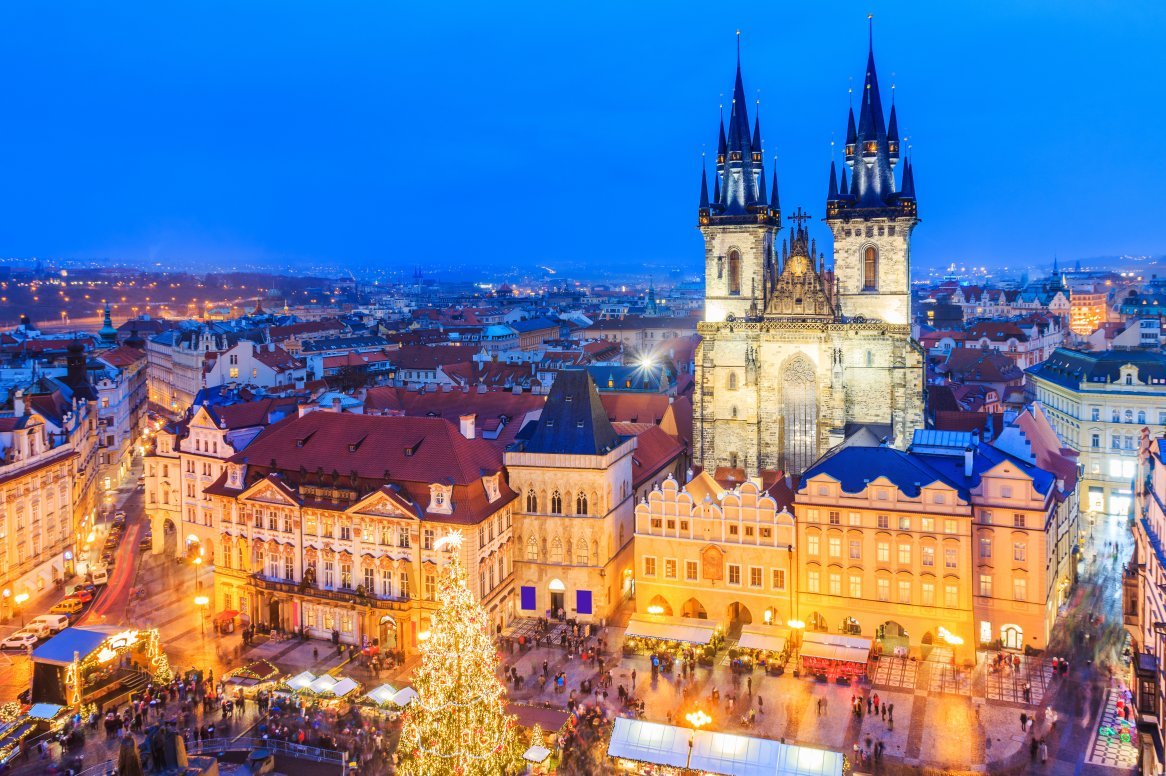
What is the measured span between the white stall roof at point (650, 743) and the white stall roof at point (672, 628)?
1356 centimetres

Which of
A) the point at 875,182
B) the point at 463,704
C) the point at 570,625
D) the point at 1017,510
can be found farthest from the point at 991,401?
the point at 463,704

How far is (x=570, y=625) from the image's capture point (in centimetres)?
6044

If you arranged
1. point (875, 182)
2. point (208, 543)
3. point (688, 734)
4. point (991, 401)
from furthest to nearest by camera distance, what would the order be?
point (991, 401), point (875, 182), point (208, 543), point (688, 734)

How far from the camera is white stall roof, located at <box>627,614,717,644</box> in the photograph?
54.2 metres

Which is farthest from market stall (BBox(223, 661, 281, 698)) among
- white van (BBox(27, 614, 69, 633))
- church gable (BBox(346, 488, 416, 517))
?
white van (BBox(27, 614, 69, 633))

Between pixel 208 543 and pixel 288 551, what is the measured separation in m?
14.4

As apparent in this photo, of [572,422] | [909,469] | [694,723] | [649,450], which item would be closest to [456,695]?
[694,723]

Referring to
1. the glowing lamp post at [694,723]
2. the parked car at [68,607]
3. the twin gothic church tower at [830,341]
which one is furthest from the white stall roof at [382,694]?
the twin gothic church tower at [830,341]

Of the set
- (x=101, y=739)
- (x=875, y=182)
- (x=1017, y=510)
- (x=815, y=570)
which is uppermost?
(x=875, y=182)

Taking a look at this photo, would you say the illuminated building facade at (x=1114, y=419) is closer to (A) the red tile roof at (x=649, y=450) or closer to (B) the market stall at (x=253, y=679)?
(A) the red tile roof at (x=649, y=450)

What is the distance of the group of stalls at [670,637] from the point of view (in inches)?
2137

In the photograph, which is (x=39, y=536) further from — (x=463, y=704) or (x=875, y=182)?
(x=875, y=182)

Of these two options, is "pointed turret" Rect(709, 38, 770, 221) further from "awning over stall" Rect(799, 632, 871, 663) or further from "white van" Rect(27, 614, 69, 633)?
"white van" Rect(27, 614, 69, 633)

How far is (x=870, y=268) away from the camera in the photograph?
82.7 metres
